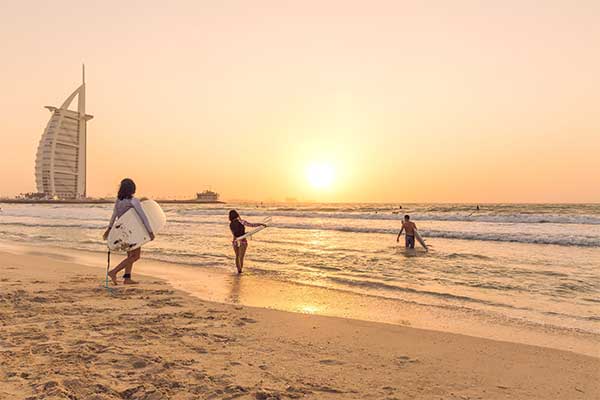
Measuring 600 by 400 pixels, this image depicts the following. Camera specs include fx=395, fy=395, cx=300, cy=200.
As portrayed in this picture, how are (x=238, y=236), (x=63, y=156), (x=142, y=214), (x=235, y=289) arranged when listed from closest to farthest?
(x=142, y=214)
(x=235, y=289)
(x=238, y=236)
(x=63, y=156)

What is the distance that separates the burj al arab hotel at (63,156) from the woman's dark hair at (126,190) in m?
167

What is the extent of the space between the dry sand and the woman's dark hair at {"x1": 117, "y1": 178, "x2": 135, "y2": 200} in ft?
7.94

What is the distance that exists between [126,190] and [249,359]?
542cm

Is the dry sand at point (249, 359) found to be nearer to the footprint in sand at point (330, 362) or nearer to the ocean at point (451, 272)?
the footprint in sand at point (330, 362)

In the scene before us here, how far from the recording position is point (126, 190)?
27.4 ft

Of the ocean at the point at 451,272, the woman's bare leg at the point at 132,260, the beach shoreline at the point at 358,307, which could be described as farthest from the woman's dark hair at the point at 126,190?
the ocean at the point at 451,272

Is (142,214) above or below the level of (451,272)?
above

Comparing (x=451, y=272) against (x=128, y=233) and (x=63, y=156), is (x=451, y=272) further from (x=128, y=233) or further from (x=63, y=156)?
(x=63, y=156)

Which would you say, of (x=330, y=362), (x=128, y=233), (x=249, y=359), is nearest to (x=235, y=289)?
(x=128, y=233)

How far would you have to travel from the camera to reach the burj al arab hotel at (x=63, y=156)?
15250 cm

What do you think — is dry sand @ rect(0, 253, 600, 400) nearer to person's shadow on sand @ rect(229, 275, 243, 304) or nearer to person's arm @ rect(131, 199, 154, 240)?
person's shadow on sand @ rect(229, 275, 243, 304)

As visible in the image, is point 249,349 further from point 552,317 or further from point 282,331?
point 552,317

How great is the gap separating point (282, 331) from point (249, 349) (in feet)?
3.13

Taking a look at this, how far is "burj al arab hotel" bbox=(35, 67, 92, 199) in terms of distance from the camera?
Result: 15250cm
